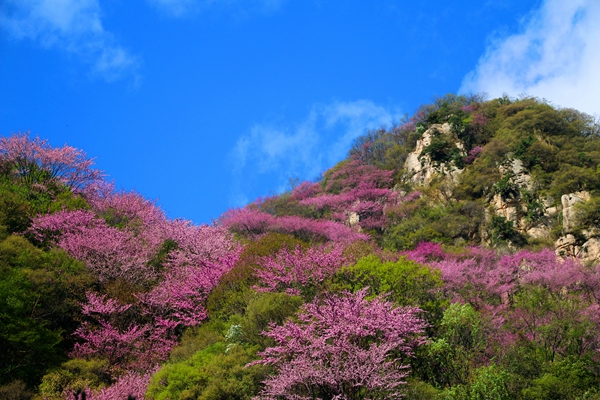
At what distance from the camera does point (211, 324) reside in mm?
20484

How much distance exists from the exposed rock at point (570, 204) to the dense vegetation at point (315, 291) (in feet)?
1.20

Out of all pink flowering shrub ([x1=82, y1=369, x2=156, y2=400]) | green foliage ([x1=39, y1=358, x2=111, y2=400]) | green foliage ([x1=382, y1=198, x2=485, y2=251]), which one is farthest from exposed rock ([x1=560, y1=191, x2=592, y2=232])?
green foliage ([x1=39, y1=358, x2=111, y2=400])

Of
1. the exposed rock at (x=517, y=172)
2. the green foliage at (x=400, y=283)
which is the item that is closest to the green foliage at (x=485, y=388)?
the green foliage at (x=400, y=283)

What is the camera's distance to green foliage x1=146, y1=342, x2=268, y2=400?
45.3 feet

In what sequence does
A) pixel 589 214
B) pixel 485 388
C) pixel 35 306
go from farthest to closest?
pixel 589 214 < pixel 35 306 < pixel 485 388

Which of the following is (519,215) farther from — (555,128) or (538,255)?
(555,128)

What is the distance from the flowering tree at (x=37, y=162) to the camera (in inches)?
1329

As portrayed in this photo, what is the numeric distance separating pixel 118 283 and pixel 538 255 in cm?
2341

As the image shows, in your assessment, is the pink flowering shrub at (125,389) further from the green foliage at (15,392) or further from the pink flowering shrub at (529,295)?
the pink flowering shrub at (529,295)

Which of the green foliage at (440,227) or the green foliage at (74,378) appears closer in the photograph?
the green foliage at (74,378)

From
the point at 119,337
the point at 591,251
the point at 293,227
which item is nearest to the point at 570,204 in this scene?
the point at 591,251

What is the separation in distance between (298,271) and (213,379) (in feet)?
19.0

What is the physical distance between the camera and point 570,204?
3509 cm

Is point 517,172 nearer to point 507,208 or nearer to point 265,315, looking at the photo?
point 507,208
